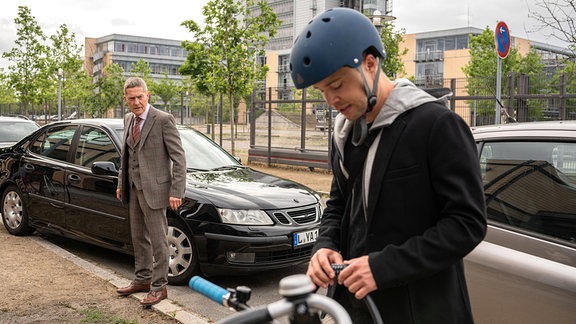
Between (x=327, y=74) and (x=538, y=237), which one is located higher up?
(x=327, y=74)

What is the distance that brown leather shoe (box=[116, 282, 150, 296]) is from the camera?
17.7 ft

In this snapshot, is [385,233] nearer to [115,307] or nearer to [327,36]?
[327,36]

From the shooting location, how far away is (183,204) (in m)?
5.85

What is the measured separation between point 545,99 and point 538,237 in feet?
37.9

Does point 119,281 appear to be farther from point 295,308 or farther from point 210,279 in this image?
point 295,308

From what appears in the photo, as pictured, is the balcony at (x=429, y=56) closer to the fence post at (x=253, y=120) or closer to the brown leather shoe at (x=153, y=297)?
the fence post at (x=253, y=120)

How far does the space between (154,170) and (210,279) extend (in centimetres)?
168

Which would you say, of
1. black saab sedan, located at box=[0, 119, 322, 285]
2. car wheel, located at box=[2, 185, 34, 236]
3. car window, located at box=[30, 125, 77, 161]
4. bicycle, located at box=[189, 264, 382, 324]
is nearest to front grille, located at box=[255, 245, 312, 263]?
black saab sedan, located at box=[0, 119, 322, 285]

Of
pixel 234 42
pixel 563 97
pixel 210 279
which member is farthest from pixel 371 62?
pixel 234 42

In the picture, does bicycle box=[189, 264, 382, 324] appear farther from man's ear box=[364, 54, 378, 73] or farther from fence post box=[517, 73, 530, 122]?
fence post box=[517, 73, 530, 122]

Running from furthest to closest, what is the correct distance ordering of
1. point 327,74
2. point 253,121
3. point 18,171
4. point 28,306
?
point 253,121 < point 18,171 < point 28,306 < point 327,74

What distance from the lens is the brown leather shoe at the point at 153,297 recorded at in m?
5.08

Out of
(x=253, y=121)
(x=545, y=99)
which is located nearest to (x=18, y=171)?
(x=545, y=99)

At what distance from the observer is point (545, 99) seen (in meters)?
13.5
